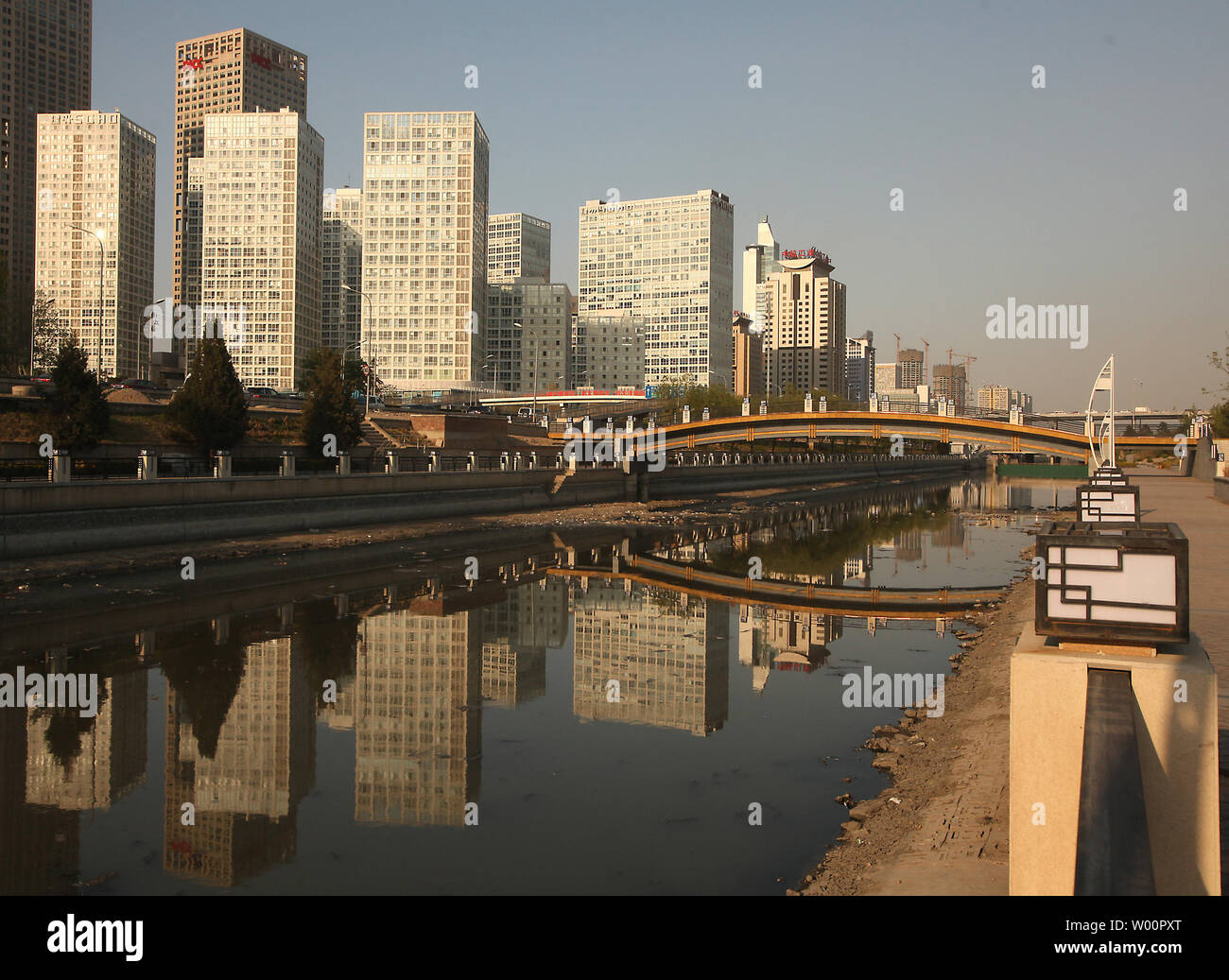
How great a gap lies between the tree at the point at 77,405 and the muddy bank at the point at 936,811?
3335 centimetres

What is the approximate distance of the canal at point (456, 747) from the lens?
27.6 ft

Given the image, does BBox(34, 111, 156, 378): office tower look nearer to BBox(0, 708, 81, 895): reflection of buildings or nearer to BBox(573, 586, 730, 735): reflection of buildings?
BBox(573, 586, 730, 735): reflection of buildings

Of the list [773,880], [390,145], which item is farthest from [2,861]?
[390,145]

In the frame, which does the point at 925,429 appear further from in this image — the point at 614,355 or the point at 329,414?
the point at 614,355

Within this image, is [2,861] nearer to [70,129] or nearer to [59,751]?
[59,751]

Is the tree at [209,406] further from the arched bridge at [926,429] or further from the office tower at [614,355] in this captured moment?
the office tower at [614,355]

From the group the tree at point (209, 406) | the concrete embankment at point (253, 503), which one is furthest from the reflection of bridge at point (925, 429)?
the tree at point (209, 406)

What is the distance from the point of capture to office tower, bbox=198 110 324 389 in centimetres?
15962

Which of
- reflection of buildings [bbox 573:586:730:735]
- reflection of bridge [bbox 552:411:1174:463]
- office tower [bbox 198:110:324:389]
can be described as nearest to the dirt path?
reflection of buildings [bbox 573:586:730:735]

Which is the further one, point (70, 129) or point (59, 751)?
point (70, 129)

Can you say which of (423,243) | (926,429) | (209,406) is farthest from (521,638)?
(423,243)

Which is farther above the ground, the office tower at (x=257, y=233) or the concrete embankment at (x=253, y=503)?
the office tower at (x=257, y=233)
